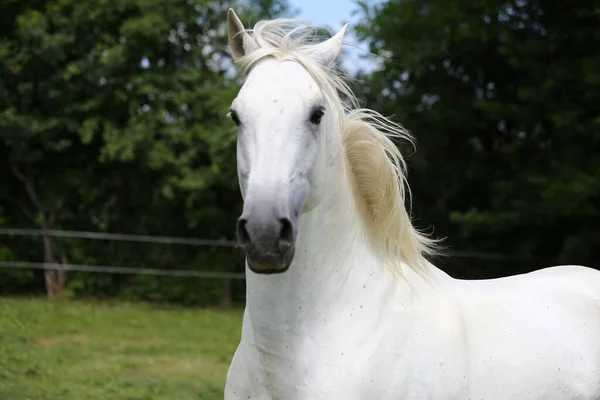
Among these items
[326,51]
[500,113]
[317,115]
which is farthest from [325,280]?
[500,113]

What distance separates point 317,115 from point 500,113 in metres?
9.34

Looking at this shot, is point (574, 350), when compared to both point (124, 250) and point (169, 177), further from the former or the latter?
point (124, 250)

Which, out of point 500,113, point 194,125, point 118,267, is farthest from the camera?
point 118,267

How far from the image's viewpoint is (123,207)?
1291 centimetres

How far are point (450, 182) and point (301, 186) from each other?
10411 millimetres

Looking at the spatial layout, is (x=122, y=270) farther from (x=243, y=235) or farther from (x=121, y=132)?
(x=243, y=235)

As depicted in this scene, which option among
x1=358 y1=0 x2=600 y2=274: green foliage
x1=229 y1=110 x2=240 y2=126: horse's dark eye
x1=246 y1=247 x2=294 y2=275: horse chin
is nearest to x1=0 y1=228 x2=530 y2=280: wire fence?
x1=358 y1=0 x2=600 y2=274: green foliage

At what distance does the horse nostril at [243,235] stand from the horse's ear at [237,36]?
0.75 metres

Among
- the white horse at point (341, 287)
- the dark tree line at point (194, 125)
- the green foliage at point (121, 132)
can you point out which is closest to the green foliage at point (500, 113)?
the dark tree line at point (194, 125)

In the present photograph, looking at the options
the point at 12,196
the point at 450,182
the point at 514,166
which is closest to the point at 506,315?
the point at 514,166

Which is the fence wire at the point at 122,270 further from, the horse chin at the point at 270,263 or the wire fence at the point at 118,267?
the horse chin at the point at 270,263

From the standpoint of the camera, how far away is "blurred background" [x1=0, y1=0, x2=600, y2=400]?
10328mm

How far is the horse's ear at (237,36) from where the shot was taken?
7.68 ft

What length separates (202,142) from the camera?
12078 mm
